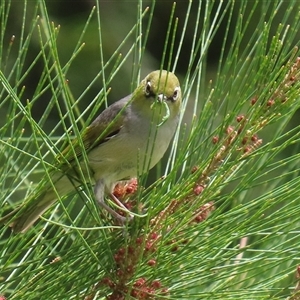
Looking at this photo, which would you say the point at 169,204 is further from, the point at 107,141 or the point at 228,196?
the point at 107,141

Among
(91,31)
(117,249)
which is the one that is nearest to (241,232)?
(117,249)

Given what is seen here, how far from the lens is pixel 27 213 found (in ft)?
4.92

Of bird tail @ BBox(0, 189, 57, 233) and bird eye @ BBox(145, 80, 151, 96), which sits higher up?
bird eye @ BBox(145, 80, 151, 96)

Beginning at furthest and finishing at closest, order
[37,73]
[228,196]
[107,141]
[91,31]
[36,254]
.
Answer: [37,73] < [91,31] < [107,141] < [36,254] < [228,196]

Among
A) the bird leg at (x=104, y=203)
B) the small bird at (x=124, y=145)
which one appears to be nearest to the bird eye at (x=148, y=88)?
the small bird at (x=124, y=145)

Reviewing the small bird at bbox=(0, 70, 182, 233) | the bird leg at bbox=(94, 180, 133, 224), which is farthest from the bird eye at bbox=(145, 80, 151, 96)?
the bird leg at bbox=(94, 180, 133, 224)

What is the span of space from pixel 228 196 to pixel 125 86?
2372 mm

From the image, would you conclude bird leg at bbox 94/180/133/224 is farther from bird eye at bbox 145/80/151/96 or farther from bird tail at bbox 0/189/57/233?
bird eye at bbox 145/80/151/96

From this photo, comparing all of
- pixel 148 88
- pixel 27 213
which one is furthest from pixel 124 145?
pixel 27 213

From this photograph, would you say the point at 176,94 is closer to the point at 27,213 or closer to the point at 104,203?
the point at 104,203

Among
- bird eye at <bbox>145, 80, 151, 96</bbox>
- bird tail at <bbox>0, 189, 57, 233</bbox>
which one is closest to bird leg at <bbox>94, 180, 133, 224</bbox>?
bird tail at <bbox>0, 189, 57, 233</bbox>

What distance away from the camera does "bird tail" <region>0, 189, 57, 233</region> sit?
1244 millimetres

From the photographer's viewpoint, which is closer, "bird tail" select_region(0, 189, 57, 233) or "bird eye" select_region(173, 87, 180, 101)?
"bird tail" select_region(0, 189, 57, 233)

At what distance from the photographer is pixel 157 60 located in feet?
12.4
